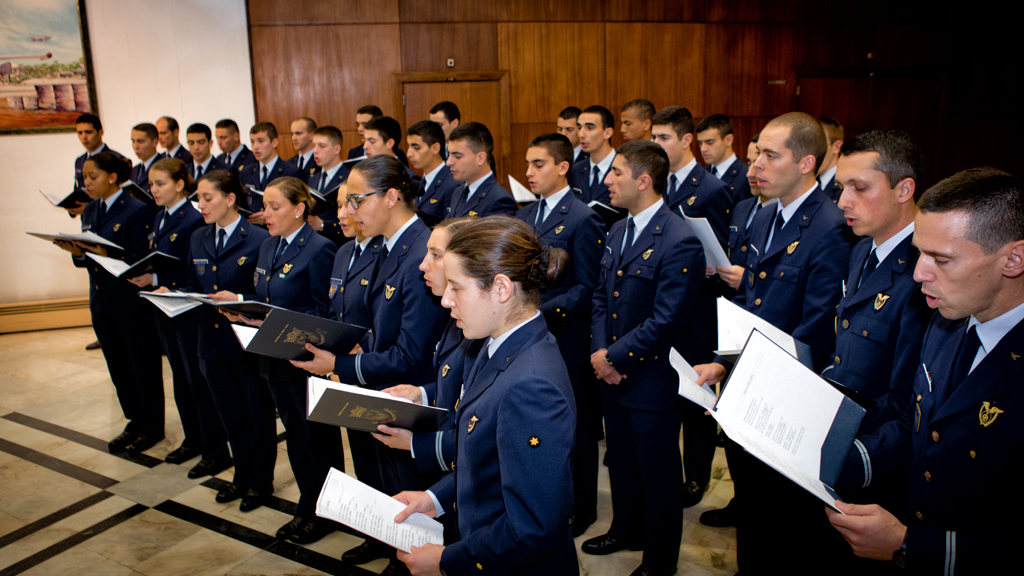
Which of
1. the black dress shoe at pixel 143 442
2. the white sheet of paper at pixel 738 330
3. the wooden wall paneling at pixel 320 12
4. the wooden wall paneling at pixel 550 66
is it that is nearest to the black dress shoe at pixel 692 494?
the white sheet of paper at pixel 738 330

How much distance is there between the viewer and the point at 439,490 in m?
1.84

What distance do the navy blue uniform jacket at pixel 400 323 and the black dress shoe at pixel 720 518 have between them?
1.64m

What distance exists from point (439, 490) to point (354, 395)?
1.21 feet

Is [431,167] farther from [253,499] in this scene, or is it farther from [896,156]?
[896,156]

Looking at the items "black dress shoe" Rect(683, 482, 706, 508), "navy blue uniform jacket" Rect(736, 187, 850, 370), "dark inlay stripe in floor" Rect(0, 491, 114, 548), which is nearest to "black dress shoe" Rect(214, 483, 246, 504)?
"dark inlay stripe in floor" Rect(0, 491, 114, 548)

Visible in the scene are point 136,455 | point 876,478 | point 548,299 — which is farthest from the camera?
point 136,455

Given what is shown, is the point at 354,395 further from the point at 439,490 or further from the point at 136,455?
the point at 136,455

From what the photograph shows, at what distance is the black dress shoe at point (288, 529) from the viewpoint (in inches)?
126

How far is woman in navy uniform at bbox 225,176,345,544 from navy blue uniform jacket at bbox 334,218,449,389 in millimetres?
555

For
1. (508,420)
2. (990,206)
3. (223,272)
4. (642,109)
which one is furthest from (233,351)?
(642,109)

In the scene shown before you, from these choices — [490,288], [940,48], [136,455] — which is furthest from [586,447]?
[940,48]

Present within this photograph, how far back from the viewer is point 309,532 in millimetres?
3182

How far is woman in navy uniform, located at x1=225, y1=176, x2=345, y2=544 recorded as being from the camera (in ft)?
10.1

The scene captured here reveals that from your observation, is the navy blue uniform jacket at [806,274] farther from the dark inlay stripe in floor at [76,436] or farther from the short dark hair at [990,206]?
the dark inlay stripe in floor at [76,436]
